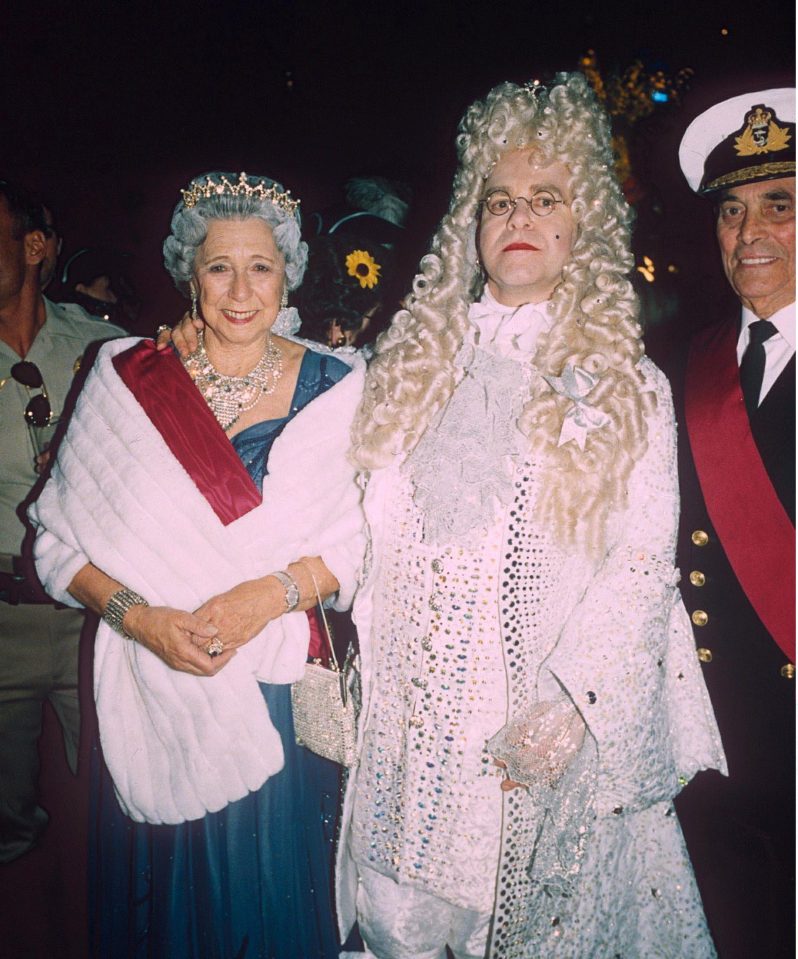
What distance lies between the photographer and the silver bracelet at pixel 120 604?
1.62 m

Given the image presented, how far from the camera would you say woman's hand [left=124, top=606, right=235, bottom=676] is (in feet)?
5.11

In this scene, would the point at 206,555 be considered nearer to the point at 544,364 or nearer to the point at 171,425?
the point at 171,425

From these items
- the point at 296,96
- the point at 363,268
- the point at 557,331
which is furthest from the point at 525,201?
the point at 296,96

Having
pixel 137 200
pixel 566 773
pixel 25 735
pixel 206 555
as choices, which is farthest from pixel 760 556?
pixel 137 200

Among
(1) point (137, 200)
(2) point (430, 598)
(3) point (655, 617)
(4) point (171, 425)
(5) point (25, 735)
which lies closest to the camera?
(3) point (655, 617)

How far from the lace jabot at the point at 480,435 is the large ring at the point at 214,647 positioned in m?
0.54

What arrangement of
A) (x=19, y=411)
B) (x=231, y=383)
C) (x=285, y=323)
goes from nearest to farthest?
1. (x=231, y=383)
2. (x=285, y=323)
3. (x=19, y=411)

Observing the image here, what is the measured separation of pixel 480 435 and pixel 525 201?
0.57 metres

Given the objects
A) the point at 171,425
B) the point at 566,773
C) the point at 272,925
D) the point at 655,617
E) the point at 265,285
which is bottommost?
the point at 272,925

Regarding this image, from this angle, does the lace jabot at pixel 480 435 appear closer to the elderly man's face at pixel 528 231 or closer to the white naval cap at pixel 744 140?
the elderly man's face at pixel 528 231

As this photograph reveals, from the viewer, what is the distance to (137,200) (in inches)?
138

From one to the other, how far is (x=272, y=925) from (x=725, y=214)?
82.1 inches

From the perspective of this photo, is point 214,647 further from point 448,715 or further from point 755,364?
point 755,364

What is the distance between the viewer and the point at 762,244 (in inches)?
59.6
